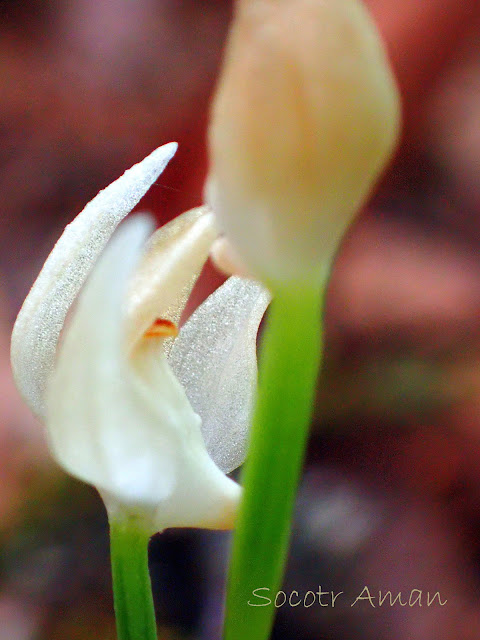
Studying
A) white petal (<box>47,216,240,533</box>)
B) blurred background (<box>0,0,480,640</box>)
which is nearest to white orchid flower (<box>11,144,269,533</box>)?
white petal (<box>47,216,240,533</box>)

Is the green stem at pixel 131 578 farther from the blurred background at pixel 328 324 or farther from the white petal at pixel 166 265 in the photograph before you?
the blurred background at pixel 328 324

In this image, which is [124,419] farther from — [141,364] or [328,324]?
[328,324]

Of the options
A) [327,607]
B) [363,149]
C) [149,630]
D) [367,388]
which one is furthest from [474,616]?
[363,149]

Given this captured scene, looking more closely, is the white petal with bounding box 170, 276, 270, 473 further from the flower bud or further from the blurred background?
the blurred background

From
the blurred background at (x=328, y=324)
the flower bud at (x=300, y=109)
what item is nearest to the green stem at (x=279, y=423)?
the flower bud at (x=300, y=109)

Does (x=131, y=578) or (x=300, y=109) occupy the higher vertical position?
(x=300, y=109)

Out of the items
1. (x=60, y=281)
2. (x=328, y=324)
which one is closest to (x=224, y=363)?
(x=60, y=281)

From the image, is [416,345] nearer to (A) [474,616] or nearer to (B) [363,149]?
(A) [474,616]

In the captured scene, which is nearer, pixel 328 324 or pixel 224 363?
pixel 224 363
